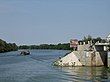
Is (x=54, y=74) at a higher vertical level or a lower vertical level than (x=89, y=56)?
lower

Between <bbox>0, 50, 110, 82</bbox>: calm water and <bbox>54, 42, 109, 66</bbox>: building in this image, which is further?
<bbox>54, 42, 109, 66</bbox>: building

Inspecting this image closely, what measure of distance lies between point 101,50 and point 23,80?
3020cm

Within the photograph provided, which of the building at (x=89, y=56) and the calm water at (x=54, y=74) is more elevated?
the building at (x=89, y=56)

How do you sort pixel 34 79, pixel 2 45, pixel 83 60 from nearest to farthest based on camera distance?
pixel 34 79 → pixel 83 60 → pixel 2 45

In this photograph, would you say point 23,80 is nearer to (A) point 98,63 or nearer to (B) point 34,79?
(B) point 34,79

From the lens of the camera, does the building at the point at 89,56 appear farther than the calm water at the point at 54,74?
Yes

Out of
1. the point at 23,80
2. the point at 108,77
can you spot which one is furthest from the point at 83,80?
the point at 23,80

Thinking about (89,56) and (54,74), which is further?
(89,56)

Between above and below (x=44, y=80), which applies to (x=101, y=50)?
above

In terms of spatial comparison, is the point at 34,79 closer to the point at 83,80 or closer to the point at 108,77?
the point at 83,80

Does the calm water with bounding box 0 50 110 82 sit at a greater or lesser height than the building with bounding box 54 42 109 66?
lesser

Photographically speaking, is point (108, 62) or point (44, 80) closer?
point (44, 80)

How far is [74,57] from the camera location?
78.4m

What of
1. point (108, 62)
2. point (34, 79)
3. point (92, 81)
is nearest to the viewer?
point (92, 81)
